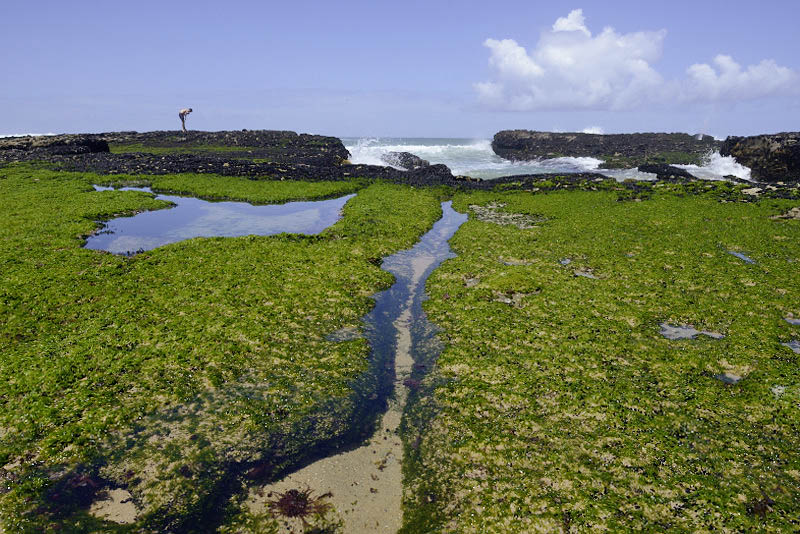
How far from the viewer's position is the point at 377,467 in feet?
31.0

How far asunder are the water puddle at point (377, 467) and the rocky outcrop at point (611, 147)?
7400cm

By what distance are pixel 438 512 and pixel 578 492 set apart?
3.01 m

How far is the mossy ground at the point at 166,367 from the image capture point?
8758 millimetres

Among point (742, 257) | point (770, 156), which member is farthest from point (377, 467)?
point (770, 156)

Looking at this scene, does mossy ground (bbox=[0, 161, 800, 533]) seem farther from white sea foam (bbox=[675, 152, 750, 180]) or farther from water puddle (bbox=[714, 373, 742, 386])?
white sea foam (bbox=[675, 152, 750, 180])

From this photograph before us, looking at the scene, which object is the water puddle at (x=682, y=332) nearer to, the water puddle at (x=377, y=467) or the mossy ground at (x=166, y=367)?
the water puddle at (x=377, y=467)

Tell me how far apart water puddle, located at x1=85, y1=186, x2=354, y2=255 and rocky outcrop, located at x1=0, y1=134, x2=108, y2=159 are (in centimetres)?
4238

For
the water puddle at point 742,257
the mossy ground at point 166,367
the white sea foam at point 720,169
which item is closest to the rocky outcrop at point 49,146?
the mossy ground at point 166,367

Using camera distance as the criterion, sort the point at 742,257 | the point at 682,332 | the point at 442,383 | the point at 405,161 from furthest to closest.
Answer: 1. the point at 405,161
2. the point at 742,257
3. the point at 682,332
4. the point at 442,383

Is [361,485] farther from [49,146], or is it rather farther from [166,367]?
[49,146]

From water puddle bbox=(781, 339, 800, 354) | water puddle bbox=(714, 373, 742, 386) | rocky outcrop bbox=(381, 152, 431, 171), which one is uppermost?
rocky outcrop bbox=(381, 152, 431, 171)

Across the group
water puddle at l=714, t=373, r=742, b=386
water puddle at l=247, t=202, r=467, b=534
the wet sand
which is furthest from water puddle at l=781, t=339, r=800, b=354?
the wet sand

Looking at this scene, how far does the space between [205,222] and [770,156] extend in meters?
71.8

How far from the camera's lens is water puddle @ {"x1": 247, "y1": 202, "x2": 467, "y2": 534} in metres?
8.28
